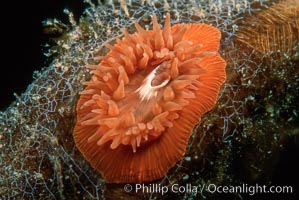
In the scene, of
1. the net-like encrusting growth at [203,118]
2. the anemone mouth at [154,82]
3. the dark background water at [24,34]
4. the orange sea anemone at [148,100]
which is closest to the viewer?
the orange sea anemone at [148,100]

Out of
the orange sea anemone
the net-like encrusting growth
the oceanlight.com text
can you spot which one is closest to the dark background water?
the net-like encrusting growth

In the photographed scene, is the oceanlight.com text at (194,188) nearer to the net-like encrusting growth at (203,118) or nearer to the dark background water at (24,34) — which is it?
the net-like encrusting growth at (203,118)

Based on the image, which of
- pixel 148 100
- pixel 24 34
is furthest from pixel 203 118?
pixel 24 34

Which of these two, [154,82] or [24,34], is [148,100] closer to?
[154,82]

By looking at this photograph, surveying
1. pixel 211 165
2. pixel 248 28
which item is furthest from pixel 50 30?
pixel 211 165

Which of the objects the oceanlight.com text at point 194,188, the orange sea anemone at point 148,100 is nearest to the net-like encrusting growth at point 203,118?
the oceanlight.com text at point 194,188

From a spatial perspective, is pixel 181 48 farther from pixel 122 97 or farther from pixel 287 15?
pixel 287 15
